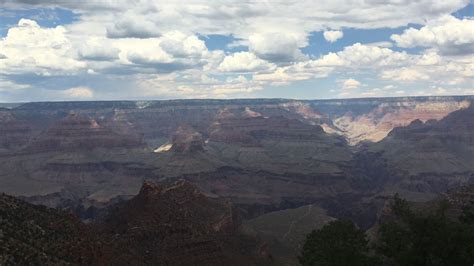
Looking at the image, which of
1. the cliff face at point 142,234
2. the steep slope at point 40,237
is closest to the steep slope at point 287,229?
the cliff face at point 142,234

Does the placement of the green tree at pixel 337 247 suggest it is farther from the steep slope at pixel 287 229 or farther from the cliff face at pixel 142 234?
the steep slope at pixel 287 229

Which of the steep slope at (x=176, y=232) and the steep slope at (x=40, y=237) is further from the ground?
the steep slope at (x=40, y=237)

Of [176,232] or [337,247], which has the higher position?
[337,247]

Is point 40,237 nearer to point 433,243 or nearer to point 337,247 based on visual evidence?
point 337,247

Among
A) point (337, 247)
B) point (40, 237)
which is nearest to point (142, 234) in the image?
point (40, 237)

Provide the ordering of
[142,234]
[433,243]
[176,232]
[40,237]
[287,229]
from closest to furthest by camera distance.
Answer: [433,243]
[40,237]
[142,234]
[176,232]
[287,229]

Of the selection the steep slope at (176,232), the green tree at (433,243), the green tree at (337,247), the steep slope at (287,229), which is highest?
the green tree at (433,243)

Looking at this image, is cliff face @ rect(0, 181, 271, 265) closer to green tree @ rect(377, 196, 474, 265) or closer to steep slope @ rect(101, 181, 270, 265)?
steep slope @ rect(101, 181, 270, 265)

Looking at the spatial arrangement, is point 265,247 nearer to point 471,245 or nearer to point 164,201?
point 164,201

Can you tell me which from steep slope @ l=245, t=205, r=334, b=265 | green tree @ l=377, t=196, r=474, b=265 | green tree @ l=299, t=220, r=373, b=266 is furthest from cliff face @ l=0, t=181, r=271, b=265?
green tree @ l=377, t=196, r=474, b=265
